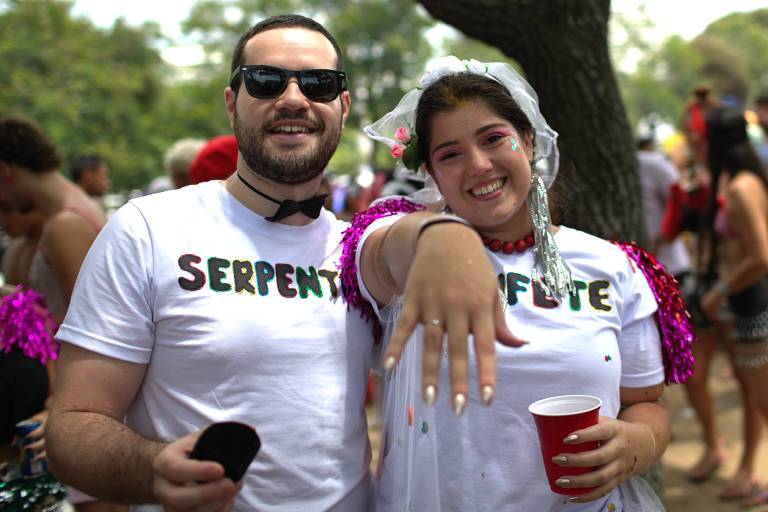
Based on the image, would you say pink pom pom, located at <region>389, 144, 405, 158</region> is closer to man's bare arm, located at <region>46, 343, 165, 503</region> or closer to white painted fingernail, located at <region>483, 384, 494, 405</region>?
man's bare arm, located at <region>46, 343, 165, 503</region>

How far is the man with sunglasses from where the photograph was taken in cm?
169

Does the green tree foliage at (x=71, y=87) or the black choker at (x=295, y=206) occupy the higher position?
the green tree foliage at (x=71, y=87)

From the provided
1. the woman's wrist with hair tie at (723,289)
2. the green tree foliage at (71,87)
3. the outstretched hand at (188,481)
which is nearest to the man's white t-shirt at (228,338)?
the outstretched hand at (188,481)

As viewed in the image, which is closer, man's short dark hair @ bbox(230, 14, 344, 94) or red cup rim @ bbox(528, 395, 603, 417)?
red cup rim @ bbox(528, 395, 603, 417)

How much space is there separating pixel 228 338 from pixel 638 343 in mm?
1118

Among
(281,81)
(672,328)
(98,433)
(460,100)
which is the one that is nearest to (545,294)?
(672,328)

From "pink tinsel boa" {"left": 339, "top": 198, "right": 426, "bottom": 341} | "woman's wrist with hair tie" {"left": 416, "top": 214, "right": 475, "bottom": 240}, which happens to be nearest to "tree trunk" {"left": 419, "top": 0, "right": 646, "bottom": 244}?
"pink tinsel boa" {"left": 339, "top": 198, "right": 426, "bottom": 341}

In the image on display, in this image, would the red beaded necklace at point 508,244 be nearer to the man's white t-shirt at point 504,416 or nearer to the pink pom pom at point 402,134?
the man's white t-shirt at point 504,416

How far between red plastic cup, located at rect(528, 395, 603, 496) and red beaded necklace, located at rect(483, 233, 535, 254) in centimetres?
45

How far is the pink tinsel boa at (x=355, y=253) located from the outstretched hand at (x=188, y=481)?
→ 2.05ft

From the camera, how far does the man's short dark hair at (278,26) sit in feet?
6.61

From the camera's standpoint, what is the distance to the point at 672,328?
2.09 m

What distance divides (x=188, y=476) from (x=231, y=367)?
1.30 feet

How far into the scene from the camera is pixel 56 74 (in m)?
21.2
